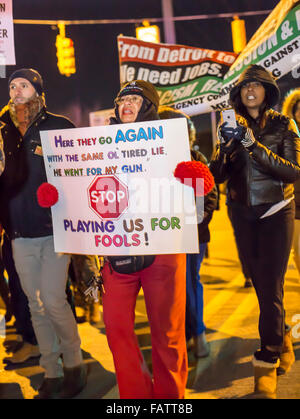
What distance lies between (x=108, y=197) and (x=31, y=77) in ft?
2.68

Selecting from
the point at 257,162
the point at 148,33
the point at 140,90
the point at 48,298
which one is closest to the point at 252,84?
the point at 257,162

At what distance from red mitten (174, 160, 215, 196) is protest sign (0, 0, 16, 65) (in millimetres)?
1232

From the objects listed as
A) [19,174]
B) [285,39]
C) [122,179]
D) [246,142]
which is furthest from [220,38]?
[19,174]

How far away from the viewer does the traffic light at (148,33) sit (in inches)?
130

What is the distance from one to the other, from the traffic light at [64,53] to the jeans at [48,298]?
0.98 metres

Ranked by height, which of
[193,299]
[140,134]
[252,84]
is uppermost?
[252,84]

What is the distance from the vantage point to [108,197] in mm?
2719

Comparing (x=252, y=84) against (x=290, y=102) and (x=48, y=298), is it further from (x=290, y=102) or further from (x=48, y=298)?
(x=48, y=298)

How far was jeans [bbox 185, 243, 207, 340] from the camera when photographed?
139 inches

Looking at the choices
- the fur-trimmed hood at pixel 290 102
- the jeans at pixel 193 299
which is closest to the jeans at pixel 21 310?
the jeans at pixel 193 299

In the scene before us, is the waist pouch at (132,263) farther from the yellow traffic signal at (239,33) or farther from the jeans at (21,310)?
the jeans at (21,310)

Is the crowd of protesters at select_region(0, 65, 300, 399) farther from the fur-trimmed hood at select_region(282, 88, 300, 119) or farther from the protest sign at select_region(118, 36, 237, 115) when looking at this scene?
the protest sign at select_region(118, 36, 237, 115)

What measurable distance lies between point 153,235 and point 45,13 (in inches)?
58.3

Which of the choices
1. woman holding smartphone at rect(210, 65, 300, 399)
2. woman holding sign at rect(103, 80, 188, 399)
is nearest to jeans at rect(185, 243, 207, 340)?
woman holding smartphone at rect(210, 65, 300, 399)
